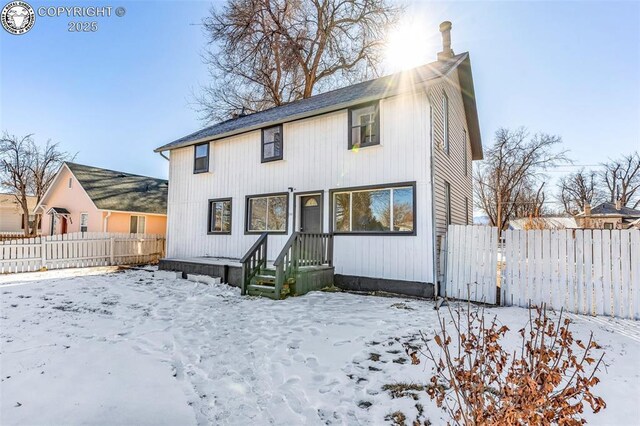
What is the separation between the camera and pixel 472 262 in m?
7.04

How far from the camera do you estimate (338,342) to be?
14.0 feet

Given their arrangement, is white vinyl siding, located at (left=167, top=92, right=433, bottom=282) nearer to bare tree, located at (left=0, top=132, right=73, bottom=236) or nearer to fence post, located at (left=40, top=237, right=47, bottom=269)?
fence post, located at (left=40, top=237, right=47, bottom=269)

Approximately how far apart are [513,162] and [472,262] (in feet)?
96.8

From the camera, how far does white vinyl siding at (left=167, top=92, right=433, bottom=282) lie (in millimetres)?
7617

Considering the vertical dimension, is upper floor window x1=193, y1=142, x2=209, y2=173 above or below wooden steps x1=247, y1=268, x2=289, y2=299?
above

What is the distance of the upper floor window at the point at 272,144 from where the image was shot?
10.1 m

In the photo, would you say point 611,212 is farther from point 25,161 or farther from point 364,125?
point 25,161

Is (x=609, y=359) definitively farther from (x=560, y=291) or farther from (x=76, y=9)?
(x=76, y=9)

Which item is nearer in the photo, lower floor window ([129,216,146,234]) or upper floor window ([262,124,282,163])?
upper floor window ([262,124,282,163])

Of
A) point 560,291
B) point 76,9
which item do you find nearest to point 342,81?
point 76,9

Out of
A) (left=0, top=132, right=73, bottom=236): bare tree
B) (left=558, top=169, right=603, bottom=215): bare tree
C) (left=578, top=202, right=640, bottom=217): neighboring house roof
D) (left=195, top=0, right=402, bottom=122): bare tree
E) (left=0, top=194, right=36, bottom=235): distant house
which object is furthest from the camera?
(left=558, top=169, right=603, bottom=215): bare tree

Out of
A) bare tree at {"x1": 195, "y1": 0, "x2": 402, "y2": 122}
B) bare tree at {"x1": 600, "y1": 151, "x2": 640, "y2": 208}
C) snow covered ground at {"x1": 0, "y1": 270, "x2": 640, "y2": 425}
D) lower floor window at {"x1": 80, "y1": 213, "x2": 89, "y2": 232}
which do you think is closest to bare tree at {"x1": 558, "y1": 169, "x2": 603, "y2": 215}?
bare tree at {"x1": 600, "y1": 151, "x2": 640, "y2": 208}

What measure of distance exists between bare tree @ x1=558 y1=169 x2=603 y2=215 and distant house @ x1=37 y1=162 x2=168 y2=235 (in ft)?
167

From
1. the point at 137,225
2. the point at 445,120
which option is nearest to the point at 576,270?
Answer: the point at 445,120
